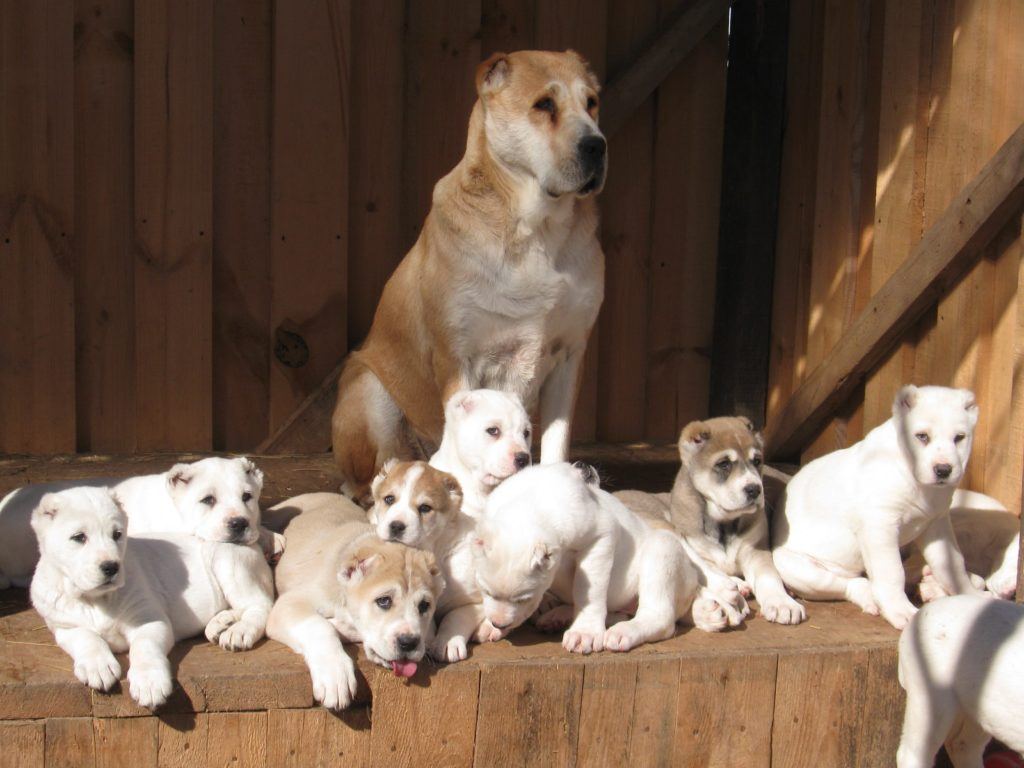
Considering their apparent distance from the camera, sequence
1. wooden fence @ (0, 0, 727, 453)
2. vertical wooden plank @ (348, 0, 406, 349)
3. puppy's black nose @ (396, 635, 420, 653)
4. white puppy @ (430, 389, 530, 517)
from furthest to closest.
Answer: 1. vertical wooden plank @ (348, 0, 406, 349)
2. wooden fence @ (0, 0, 727, 453)
3. white puppy @ (430, 389, 530, 517)
4. puppy's black nose @ (396, 635, 420, 653)

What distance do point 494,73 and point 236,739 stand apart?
9.48ft

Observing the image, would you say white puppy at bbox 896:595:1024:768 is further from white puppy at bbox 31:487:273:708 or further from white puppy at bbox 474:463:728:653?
white puppy at bbox 31:487:273:708

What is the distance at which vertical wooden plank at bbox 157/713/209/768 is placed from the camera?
152 inches

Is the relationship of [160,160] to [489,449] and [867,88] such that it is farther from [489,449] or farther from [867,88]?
[867,88]

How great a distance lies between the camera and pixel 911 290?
5.71 m

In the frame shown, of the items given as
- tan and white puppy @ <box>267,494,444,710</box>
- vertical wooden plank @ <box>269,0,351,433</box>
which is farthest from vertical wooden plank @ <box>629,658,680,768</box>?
vertical wooden plank @ <box>269,0,351,433</box>

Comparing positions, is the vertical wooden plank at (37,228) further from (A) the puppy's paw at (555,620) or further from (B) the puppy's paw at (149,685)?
(A) the puppy's paw at (555,620)

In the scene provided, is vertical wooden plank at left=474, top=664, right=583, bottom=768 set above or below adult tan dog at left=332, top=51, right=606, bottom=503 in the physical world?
below

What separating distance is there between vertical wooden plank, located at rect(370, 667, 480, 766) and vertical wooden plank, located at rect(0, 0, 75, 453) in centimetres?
329

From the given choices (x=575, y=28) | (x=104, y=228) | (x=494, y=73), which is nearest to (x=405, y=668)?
(x=494, y=73)

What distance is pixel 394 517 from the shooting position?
14.1 feet

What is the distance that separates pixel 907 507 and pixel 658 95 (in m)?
3.34

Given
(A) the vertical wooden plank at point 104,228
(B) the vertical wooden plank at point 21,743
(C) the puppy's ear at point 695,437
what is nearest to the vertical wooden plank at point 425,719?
(B) the vertical wooden plank at point 21,743

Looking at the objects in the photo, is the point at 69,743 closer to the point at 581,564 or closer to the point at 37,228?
the point at 581,564
